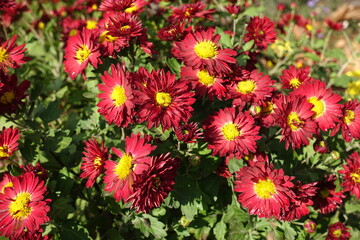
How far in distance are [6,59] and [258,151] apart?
1982mm

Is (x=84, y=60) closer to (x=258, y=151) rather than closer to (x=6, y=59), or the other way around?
(x=6, y=59)

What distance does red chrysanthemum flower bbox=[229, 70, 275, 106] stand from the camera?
183 centimetres

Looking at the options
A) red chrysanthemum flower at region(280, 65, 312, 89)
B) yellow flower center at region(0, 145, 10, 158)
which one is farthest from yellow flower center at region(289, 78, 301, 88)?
yellow flower center at region(0, 145, 10, 158)

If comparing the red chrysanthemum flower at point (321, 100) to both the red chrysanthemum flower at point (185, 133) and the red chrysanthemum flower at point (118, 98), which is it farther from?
the red chrysanthemum flower at point (118, 98)

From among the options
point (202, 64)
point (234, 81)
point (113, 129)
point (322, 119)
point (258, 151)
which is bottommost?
point (113, 129)

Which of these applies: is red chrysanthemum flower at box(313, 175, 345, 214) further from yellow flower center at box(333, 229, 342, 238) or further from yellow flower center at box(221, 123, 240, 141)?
yellow flower center at box(221, 123, 240, 141)

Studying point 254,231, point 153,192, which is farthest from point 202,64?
point 254,231

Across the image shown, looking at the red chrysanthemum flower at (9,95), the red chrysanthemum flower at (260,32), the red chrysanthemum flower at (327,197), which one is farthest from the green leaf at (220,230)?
the red chrysanthemum flower at (9,95)

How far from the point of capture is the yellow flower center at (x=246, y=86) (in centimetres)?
185

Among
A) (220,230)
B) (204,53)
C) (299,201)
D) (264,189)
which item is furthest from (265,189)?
(204,53)

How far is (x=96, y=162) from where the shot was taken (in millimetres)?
1725

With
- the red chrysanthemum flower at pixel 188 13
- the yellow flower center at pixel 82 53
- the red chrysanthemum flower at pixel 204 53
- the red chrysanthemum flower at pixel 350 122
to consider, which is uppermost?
the red chrysanthemum flower at pixel 188 13

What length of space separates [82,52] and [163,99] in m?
0.82

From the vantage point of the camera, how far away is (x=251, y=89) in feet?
6.10
